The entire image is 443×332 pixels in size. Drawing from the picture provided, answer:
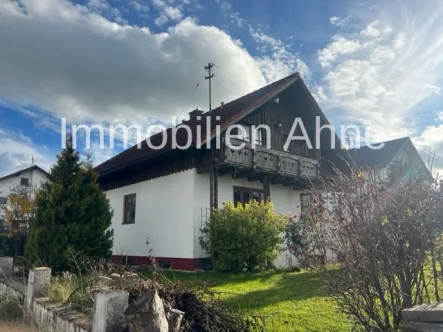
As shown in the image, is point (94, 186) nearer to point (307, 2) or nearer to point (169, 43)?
point (169, 43)

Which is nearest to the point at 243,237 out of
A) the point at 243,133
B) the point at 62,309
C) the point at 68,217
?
the point at 243,133

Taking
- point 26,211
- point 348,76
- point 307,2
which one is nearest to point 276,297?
point 348,76

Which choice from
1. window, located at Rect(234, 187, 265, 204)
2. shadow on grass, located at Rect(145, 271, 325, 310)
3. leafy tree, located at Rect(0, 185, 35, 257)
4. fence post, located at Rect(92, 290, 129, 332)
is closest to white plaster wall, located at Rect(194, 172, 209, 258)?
shadow on grass, located at Rect(145, 271, 325, 310)

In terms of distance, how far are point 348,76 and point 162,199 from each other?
862 centimetres

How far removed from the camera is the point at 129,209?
→ 17.0 metres

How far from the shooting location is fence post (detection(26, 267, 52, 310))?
6.60 m

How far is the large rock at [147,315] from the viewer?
12.1ft

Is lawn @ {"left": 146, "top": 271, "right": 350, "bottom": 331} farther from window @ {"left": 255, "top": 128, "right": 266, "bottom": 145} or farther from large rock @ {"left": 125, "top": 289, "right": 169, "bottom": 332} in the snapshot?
window @ {"left": 255, "top": 128, "right": 266, "bottom": 145}

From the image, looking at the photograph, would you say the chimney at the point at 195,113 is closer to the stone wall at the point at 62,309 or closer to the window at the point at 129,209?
the window at the point at 129,209

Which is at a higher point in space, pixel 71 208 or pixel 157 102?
pixel 157 102

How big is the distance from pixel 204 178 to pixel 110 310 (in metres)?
9.59

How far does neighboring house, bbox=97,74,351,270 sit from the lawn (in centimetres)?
331

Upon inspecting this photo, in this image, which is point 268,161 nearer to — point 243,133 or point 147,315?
point 243,133

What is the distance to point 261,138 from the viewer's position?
15.7 meters
